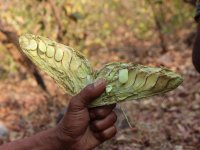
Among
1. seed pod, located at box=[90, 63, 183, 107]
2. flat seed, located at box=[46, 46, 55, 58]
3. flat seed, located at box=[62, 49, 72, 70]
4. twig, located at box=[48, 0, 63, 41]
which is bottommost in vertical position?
twig, located at box=[48, 0, 63, 41]

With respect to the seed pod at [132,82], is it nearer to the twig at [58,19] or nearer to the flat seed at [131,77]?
the flat seed at [131,77]

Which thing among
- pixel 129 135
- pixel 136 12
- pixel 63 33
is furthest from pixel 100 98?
pixel 136 12

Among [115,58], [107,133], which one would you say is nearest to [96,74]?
[107,133]

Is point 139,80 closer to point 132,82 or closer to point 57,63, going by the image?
point 132,82

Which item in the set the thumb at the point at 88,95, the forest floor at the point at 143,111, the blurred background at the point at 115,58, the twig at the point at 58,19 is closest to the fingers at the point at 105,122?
the thumb at the point at 88,95

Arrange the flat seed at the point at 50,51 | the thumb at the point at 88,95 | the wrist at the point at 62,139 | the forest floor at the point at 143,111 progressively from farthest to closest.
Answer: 1. the forest floor at the point at 143,111
2. the wrist at the point at 62,139
3. the flat seed at the point at 50,51
4. the thumb at the point at 88,95

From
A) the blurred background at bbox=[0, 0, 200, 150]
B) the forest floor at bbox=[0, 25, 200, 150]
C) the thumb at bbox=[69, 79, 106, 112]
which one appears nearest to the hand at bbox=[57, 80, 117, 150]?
the thumb at bbox=[69, 79, 106, 112]

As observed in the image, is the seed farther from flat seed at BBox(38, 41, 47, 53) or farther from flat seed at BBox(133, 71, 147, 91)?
flat seed at BBox(133, 71, 147, 91)
